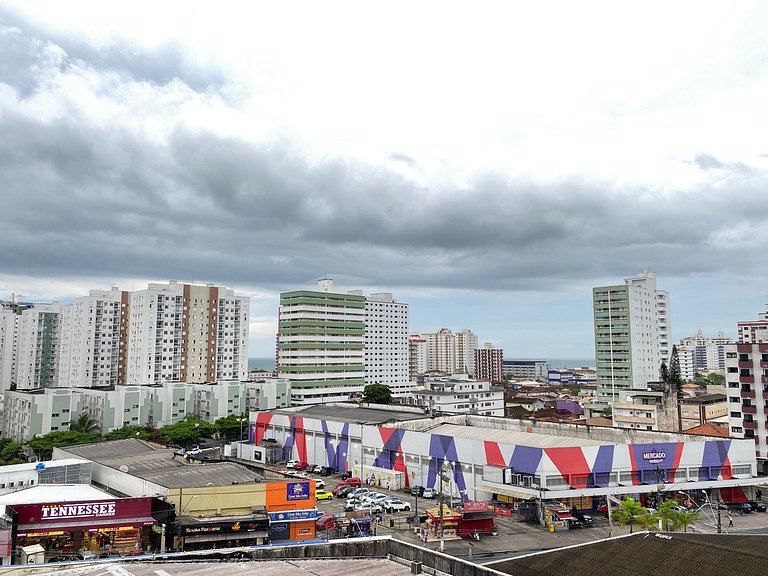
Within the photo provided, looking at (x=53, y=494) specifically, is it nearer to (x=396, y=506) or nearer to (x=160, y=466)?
(x=160, y=466)

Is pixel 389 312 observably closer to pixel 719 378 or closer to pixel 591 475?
pixel 719 378

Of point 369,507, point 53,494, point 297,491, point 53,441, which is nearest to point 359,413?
point 369,507

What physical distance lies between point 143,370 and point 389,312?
65.7 m

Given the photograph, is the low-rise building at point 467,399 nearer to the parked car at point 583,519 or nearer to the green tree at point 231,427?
the green tree at point 231,427

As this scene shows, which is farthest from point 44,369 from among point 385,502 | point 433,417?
point 385,502

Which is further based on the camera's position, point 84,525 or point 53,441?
point 53,441

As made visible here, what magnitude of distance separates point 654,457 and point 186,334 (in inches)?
3479

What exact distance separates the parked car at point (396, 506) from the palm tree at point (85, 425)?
41415mm

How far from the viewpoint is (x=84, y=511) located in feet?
92.8

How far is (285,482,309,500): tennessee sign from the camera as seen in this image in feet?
111

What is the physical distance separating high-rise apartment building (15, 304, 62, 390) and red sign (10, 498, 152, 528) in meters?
106

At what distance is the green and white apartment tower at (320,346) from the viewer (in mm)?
109438

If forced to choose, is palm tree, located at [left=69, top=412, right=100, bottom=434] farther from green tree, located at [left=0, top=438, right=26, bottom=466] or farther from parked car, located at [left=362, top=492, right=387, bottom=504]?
parked car, located at [left=362, top=492, right=387, bottom=504]

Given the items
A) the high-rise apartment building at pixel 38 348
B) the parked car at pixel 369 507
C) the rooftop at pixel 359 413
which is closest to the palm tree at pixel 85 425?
the rooftop at pixel 359 413
